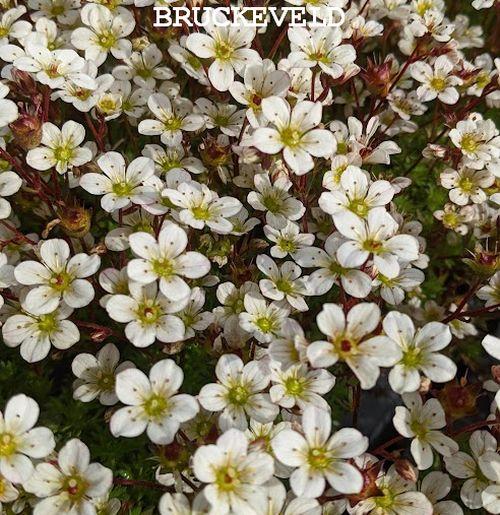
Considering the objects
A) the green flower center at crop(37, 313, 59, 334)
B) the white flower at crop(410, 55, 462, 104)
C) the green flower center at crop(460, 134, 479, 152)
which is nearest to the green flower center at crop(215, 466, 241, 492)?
the green flower center at crop(37, 313, 59, 334)

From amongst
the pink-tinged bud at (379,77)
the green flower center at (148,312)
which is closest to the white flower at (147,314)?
the green flower center at (148,312)

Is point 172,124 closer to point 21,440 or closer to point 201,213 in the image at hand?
point 201,213

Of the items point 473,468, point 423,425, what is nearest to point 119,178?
point 423,425

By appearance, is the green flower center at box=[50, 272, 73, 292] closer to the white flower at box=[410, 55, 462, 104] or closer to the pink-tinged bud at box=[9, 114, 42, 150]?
the pink-tinged bud at box=[9, 114, 42, 150]

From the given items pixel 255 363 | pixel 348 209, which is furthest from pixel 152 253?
pixel 348 209

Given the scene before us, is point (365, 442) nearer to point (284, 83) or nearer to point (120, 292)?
point (120, 292)

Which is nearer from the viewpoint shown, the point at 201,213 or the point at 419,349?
the point at 419,349
